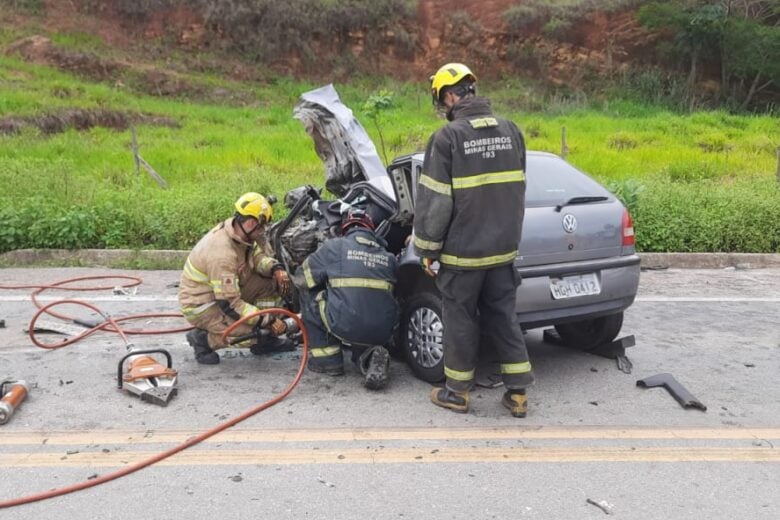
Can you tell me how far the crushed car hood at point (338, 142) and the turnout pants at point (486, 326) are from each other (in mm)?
2704

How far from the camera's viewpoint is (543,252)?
4430 millimetres

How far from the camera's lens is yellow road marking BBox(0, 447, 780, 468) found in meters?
3.49

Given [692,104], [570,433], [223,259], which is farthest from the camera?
[692,104]

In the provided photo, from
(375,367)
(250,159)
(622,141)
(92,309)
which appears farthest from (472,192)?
(622,141)

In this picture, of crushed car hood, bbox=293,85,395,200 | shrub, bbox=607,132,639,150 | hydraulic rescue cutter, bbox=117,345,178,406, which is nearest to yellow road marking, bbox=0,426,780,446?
hydraulic rescue cutter, bbox=117,345,178,406

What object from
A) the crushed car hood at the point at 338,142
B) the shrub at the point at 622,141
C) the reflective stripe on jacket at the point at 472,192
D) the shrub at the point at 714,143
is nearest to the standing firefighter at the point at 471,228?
the reflective stripe on jacket at the point at 472,192

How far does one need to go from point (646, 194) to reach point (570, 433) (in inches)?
260

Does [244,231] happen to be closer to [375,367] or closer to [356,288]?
[356,288]

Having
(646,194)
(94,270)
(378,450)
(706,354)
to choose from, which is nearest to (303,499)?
(378,450)

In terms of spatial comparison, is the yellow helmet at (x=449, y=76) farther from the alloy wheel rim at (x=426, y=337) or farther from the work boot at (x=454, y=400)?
the work boot at (x=454, y=400)

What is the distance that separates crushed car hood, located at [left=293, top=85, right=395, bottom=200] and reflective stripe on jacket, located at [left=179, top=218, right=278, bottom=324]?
2057 millimetres

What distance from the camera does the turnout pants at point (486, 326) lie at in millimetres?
4039

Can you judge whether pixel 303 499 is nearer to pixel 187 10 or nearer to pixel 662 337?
pixel 662 337

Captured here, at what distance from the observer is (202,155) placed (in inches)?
559
